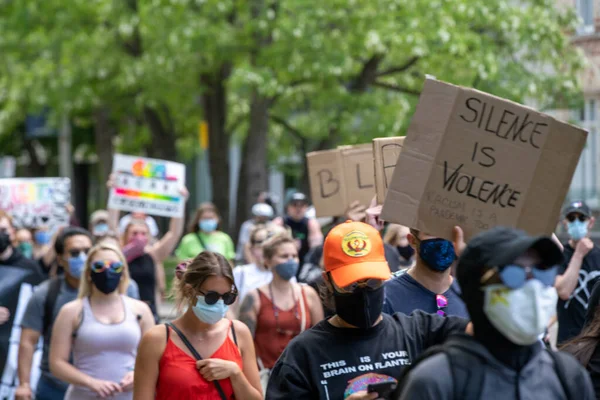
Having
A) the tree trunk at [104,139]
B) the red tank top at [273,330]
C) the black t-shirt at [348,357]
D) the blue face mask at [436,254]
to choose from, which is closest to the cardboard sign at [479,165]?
the black t-shirt at [348,357]

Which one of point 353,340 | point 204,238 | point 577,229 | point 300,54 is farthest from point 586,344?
point 300,54

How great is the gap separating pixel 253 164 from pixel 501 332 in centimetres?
1799

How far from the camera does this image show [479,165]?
395 centimetres

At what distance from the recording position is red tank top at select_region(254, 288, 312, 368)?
23.2 feet

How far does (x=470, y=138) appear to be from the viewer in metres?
3.98

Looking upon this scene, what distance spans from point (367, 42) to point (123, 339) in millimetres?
10993

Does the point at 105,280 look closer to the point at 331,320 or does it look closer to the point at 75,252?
the point at 75,252

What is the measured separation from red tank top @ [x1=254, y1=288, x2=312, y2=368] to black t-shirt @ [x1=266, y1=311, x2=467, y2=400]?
10.6 ft

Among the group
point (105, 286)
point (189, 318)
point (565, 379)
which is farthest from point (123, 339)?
point (565, 379)

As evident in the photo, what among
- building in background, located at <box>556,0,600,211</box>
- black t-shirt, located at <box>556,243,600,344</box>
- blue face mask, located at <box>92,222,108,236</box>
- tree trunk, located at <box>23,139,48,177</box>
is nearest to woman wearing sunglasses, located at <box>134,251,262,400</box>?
black t-shirt, located at <box>556,243,600,344</box>

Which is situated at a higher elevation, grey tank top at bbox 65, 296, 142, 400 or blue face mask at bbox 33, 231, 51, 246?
blue face mask at bbox 33, 231, 51, 246

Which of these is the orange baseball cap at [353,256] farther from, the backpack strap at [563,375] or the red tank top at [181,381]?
the red tank top at [181,381]

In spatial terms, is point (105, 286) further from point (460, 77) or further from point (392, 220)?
point (460, 77)

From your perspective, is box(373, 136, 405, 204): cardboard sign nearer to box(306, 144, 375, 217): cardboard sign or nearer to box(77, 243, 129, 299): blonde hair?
box(306, 144, 375, 217): cardboard sign
